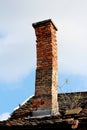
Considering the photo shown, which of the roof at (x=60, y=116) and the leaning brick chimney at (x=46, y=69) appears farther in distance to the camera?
the leaning brick chimney at (x=46, y=69)

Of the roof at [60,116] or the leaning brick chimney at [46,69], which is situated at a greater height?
the leaning brick chimney at [46,69]

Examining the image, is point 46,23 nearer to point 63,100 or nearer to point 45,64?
point 45,64

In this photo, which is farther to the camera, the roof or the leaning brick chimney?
the leaning brick chimney

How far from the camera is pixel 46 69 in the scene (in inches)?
478

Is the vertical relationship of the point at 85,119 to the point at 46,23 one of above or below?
below

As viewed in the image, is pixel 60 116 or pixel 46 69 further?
pixel 46 69

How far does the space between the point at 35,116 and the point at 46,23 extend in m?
3.33

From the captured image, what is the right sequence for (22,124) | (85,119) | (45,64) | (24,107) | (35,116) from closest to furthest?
(85,119) → (22,124) → (35,116) → (45,64) → (24,107)

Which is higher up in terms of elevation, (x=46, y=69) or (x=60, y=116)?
(x=46, y=69)

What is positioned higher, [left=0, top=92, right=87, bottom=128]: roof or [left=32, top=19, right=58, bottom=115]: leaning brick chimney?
[left=32, top=19, right=58, bottom=115]: leaning brick chimney

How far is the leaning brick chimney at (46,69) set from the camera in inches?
455

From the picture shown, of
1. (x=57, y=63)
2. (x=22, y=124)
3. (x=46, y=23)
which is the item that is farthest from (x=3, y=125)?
(x=46, y=23)

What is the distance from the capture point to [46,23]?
42.0 feet

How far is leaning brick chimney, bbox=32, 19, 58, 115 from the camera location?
455 inches
